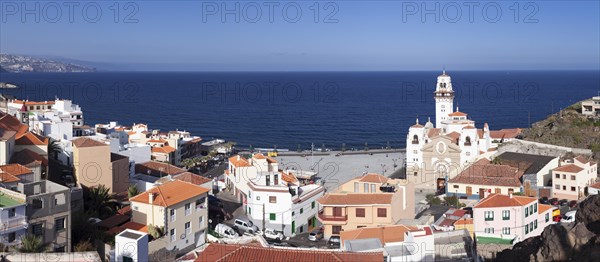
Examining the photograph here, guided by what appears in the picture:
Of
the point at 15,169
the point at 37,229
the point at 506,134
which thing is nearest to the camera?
the point at 37,229

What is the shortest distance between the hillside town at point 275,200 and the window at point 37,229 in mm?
29

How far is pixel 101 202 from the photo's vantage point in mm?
21797

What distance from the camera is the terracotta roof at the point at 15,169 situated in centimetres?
1968

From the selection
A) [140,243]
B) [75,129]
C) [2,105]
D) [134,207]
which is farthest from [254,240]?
[2,105]

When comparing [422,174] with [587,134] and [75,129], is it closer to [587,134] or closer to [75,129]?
[587,134]

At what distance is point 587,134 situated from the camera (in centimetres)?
4150

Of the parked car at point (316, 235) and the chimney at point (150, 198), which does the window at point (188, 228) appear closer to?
the chimney at point (150, 198)

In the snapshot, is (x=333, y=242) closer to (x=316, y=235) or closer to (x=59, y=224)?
(x=316, y=235)

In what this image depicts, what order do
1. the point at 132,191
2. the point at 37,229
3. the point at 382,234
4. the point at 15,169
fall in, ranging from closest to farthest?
the point at 382,234 → the point at 37,229 → the point at 15,169 → the point at 132,191

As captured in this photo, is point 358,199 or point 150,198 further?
point 358,199

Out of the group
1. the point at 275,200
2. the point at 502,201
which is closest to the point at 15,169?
the point at 275,200

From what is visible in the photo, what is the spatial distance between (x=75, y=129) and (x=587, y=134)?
3102 centimetres

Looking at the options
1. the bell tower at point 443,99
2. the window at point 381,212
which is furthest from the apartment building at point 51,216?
the bell tower at point 443,99

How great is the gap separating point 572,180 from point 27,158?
2323 centimetres
